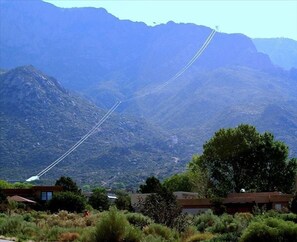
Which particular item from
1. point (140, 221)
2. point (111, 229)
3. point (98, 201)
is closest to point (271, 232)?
point (111, 229)

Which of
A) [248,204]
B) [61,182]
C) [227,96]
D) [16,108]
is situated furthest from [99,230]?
[227,96]

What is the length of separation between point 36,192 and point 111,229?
2248 inches

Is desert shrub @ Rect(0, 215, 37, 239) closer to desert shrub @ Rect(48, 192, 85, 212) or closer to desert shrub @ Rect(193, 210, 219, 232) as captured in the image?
desert shrub @ Rect(193, 210, 219, 232)

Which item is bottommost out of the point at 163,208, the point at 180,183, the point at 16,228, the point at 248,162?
the point at 16,228

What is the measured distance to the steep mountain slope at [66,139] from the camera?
107625 mm

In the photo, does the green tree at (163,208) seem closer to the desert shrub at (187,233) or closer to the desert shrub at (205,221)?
the desert shrub at (187,233)

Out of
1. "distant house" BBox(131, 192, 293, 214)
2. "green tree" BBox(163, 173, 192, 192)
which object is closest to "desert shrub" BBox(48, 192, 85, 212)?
"distant house" BBox(131, 192, 293, 214)

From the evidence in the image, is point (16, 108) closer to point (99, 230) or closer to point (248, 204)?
point (248, 204)

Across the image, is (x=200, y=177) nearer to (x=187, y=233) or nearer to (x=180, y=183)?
(x=180, y=183)

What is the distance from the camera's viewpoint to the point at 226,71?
186875 millimetres

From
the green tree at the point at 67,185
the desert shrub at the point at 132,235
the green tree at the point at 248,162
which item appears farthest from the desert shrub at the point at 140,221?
the green tree at the point at 67,185

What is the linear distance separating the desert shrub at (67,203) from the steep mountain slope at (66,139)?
39945 millimetres

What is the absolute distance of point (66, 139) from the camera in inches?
4488

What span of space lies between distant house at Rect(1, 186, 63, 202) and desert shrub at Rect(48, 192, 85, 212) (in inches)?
576
